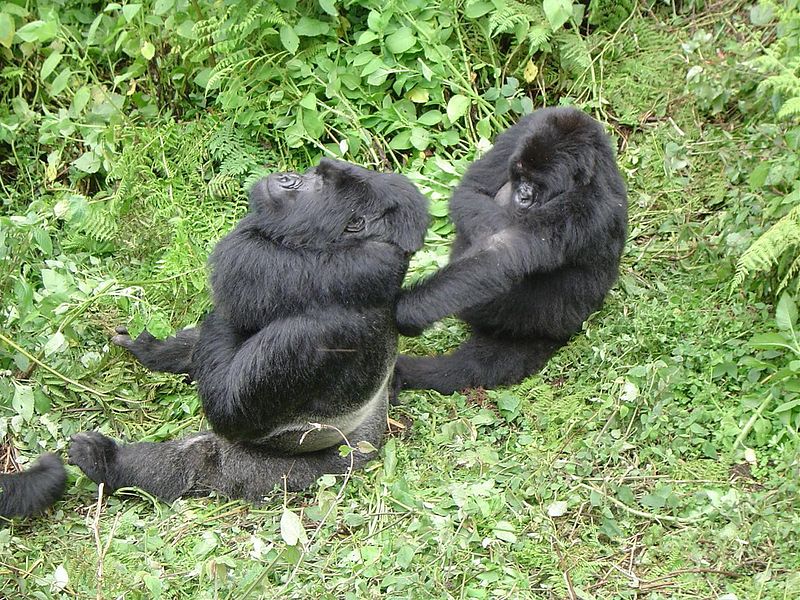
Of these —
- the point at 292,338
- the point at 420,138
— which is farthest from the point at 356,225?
the point at 420,138

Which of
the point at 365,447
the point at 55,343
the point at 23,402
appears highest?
the point at 55,343

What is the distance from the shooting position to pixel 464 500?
3.44 metres

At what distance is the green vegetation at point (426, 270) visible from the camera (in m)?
3.37

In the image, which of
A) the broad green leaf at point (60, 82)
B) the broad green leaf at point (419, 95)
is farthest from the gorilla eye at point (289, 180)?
the broad green leaf at point (60, 82)

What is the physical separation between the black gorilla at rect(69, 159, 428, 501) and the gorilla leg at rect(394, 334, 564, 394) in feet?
1.66

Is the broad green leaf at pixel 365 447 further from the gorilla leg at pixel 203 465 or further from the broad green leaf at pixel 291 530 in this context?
the broad green leaf at pixel 291 530

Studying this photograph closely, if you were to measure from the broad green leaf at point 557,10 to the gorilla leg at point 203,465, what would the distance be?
106 inches

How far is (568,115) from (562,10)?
1119 mm

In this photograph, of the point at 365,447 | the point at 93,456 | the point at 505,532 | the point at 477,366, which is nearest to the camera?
the point at 505,532

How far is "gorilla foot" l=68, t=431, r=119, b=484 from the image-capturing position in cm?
396

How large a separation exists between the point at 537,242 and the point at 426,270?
99 cm

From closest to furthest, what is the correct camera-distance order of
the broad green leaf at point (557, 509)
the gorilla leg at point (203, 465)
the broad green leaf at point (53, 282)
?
1. the broad green leaf at point (557, 509)
2. the gorilla leg at point (203, 465)
3. the broad green leaf at point (53, 282)

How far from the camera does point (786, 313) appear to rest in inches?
157

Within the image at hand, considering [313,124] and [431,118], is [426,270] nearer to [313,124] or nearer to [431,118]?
[431,118]
